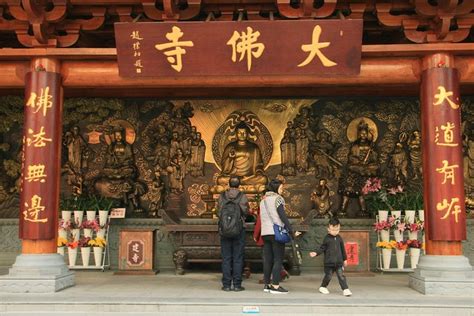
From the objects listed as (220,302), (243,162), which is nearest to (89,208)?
(243,162)

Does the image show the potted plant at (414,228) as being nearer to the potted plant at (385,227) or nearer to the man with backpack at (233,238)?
the potted plant at (385,227)

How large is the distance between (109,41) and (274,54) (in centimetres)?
325

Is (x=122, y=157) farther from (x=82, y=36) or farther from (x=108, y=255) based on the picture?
(x=82, y=36)

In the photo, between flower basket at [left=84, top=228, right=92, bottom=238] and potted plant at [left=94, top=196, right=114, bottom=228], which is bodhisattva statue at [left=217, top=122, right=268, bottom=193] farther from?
flower basket at [left=84, top=228, right=92, bottom=238]

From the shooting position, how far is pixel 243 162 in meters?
9.95

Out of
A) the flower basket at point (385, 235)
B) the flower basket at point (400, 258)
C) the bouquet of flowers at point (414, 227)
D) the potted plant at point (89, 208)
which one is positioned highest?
the potted plant at point (89, 208)

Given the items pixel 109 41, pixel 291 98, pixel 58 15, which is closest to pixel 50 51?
pixel 58 15

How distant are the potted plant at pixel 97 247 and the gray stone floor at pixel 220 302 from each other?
1.84 metres

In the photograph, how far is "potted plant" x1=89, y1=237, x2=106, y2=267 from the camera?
919 cm

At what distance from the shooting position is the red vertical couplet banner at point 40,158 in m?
7.08

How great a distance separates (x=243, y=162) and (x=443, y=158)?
4.06m

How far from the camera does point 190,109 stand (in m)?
10.1

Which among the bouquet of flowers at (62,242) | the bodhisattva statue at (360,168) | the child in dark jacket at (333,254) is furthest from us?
the bodhisattva statue at (360,168)

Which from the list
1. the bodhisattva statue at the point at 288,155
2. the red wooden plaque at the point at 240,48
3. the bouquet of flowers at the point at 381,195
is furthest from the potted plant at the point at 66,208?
the bouquet of flowers at the point at 381,195
